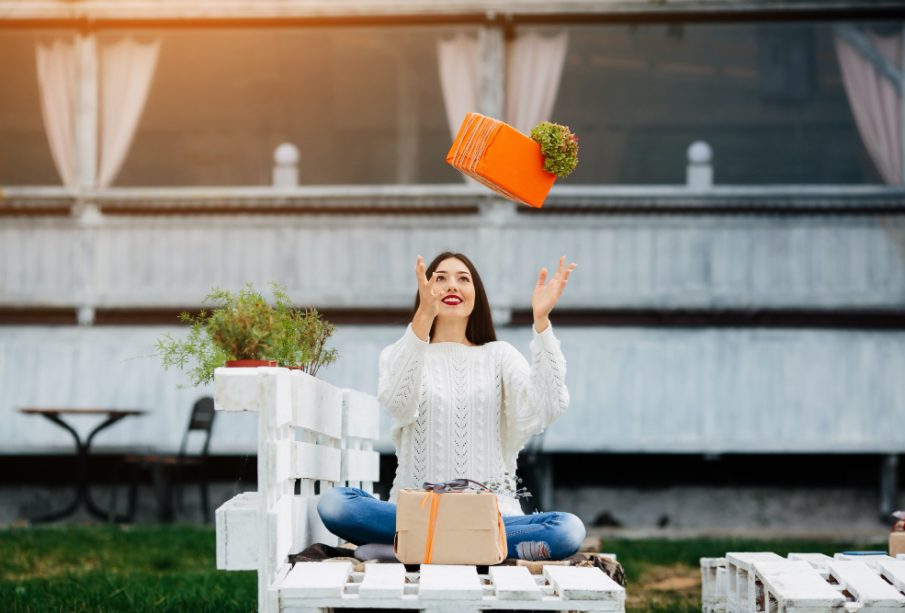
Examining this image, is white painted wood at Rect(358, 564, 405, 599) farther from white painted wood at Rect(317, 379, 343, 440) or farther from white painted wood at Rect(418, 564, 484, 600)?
white painted wood at Rect(317, 379, 343, 440)

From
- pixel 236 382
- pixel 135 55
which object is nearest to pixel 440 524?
pixel 236 382

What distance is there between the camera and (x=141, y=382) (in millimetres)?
11766

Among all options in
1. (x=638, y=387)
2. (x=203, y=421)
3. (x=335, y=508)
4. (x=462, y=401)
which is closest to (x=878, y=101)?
(x=638, y=387)

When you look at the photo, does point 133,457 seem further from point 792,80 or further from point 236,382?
point 792,80

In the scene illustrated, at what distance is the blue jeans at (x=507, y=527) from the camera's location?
14.7 feet

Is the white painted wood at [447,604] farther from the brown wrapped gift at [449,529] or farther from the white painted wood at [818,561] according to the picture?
the white painted wood at [818,561]

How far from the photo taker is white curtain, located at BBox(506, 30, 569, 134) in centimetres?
1191

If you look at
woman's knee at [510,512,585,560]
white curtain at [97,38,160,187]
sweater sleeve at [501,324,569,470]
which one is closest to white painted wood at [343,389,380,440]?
sweater sleeve at [501,324,569,470]

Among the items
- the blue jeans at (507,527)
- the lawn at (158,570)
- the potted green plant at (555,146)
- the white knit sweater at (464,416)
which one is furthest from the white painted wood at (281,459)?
the lawn at (158,570)

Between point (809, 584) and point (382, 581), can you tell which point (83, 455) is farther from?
point (809, 584)

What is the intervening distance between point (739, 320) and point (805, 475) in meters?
1.49

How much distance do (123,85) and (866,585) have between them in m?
9.55

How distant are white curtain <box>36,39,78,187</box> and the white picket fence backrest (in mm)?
7767

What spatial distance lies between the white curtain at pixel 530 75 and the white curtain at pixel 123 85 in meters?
3.12
